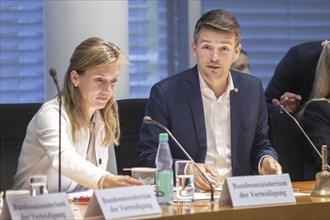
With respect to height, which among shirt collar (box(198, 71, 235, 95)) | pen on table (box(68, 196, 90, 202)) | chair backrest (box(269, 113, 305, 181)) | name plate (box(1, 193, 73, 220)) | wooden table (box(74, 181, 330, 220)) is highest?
shirt collar (box(198, 71, 235, 95))

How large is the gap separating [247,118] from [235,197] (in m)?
1.26

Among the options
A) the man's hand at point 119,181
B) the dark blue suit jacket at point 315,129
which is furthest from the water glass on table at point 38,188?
the dark blue suit jacket at point 315,129

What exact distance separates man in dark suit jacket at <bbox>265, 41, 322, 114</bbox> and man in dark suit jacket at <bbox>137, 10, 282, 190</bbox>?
0.95 metres

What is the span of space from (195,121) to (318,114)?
96cm

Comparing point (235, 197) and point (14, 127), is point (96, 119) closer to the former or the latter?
point (14, 127)

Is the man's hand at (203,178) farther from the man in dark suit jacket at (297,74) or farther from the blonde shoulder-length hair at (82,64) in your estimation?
the man in dark suit jacket at (297,74)

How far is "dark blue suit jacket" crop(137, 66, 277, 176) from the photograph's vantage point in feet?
13.8

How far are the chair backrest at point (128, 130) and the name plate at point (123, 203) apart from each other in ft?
5.45

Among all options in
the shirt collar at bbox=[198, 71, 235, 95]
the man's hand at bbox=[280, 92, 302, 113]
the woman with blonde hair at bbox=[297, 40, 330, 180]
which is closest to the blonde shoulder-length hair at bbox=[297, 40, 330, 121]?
the woman with blonde hair at bbox=[297, 40, 330, 180]

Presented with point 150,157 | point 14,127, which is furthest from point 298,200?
point 14,127

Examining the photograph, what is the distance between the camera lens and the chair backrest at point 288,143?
4.95 meters

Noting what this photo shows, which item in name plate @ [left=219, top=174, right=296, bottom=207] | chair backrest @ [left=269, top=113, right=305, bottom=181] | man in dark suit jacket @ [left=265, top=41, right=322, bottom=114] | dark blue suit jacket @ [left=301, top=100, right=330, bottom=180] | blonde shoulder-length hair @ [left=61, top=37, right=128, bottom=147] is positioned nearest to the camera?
name plate @ [left=219, top=174, right=296, bottom=207]

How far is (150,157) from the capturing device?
13.5 feet

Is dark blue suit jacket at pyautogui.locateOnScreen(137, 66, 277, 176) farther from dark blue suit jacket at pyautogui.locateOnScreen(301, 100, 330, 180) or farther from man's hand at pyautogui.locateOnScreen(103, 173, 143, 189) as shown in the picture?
man's hand at pyautogui.locateOnScreen(103, 173, 143, 189)
